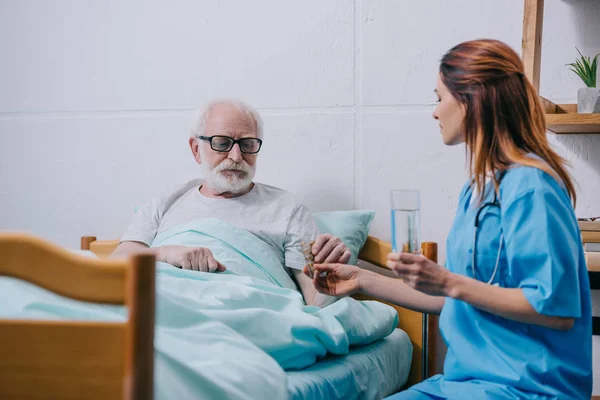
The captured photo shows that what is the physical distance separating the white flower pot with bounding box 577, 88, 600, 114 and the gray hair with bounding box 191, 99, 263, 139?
1073 mm

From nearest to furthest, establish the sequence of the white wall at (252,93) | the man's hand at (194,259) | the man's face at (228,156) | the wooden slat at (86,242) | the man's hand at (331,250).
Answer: the man's hand at (331,250) < the man's hand at (194,259) < the man's face at (228,156) < the white wall at (252,93) < the wooden slat at (86,242)

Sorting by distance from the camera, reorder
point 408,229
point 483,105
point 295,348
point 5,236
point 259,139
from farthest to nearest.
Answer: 1. point 259,139
2. point 295,348
3. point 483,105
4. point 408,229
5. point 5,236

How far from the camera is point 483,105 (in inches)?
56.1

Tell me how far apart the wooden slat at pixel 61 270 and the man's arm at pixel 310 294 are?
1334mm

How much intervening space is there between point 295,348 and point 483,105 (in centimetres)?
70

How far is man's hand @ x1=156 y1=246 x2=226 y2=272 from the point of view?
2061mm

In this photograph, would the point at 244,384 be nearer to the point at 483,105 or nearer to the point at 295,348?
the point at 295,348

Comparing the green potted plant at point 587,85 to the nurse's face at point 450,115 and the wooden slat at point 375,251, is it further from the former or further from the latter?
the nurse's face at point 450,115

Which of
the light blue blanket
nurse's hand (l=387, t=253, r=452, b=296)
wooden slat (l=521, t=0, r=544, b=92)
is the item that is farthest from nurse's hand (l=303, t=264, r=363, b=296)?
wooden slat (l=521, t=0, r=544, b=92)

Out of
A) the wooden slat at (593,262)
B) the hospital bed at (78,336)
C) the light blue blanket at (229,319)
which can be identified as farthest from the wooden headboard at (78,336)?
the wooden slat at (593,262)

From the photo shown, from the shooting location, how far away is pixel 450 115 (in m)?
1.51

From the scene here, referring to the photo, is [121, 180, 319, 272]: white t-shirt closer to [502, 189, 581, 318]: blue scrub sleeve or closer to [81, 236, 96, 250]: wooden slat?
[81, 236, 96, 250]: wooden slat

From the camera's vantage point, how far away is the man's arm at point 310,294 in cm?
223

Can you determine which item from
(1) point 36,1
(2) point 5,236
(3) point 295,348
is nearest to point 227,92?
(1) point 36,1
